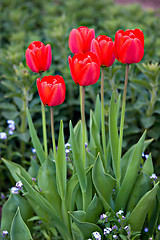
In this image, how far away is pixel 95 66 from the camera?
1.50 meters

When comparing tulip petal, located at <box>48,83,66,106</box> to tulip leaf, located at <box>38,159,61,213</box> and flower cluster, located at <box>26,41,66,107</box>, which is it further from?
tulip leaf, located at <box>38,159,61,213</box>

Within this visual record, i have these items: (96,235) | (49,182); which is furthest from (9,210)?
(96,235)

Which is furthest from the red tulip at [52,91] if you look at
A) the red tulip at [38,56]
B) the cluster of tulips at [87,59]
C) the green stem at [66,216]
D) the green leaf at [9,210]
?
the green leaf at [9,210]

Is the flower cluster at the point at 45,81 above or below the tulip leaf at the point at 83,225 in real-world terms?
above

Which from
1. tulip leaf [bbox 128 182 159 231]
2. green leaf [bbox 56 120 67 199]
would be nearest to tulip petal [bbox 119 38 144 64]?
green leaf [bbox 56 120 67 199]

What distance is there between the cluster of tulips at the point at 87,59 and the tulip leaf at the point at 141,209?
676mm

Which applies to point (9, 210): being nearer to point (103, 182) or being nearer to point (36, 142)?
point (36, 142)

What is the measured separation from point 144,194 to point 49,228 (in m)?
0.62

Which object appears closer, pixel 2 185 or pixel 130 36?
pixel 130 36

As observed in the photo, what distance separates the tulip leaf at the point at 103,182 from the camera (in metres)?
1.82

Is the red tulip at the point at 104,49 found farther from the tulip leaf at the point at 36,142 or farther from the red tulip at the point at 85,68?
the tulip leaf at the point at 36,142

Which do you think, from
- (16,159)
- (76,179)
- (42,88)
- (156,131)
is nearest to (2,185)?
(16,159)

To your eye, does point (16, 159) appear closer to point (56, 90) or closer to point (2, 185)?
point (2, 185)

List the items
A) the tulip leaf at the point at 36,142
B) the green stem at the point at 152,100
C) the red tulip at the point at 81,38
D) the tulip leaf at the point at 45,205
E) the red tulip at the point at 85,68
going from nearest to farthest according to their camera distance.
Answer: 1. the red tulip at the point at 85,68
2. the red tulip at the point at 81,38
3. the tulip leaf at the point at 45,205
4. the tulip leaf at the point at 36,142
5. the green stem at the point at 152,100
